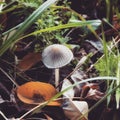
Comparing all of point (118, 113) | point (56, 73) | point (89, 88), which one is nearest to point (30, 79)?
point (56, 73)

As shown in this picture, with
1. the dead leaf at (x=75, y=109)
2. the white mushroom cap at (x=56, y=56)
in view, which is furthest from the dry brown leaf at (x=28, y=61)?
the dead leaf at (x=75, y=109)

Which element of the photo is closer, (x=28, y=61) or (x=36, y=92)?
(x=36, y=92)

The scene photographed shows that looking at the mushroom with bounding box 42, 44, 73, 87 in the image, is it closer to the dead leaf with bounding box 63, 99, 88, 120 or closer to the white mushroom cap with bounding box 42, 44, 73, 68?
the white mushroom cap with bounding box 42, 44, 73, 68

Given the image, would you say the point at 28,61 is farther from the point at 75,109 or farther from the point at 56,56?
the point at 75,109

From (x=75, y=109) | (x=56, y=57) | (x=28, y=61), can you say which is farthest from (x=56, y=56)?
(x=75, y=109)

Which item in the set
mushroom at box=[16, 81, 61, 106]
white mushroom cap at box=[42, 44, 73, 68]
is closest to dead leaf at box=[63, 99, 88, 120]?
mushroom at box=[16, 81, 61, 106]
